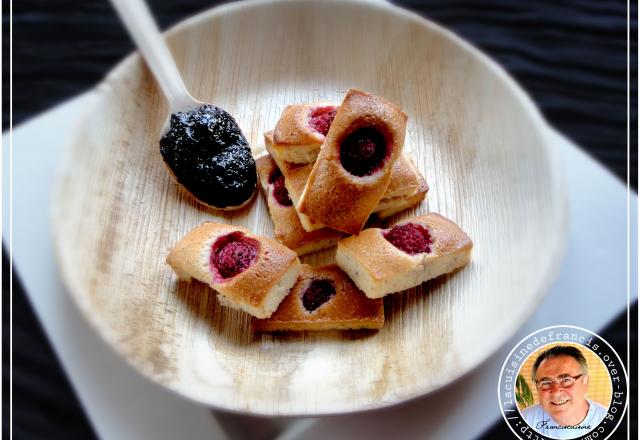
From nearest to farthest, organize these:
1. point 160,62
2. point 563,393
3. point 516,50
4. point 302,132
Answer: point 563,393
point 302,132
point 160,62
point 516,50

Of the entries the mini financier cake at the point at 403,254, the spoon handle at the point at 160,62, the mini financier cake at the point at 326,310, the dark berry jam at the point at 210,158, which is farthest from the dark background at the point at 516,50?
the mini financier cake at the point at 326,310

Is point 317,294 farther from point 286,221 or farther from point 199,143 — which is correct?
point 199,143

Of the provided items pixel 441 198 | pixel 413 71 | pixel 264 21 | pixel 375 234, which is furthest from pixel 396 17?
pixel 375 234

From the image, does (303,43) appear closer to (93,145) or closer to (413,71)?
(413,71)

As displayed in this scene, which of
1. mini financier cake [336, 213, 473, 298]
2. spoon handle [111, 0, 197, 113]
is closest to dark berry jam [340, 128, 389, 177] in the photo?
mini financier cake [336, 213, 473, 298]

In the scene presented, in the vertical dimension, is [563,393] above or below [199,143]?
below

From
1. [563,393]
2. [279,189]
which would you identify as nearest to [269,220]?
[279,189]

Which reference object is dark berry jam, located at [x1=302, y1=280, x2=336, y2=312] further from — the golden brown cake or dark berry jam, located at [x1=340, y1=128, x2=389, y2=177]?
dark berry jam, located at [x1=340, y1=128, x2=389, y2=177]
